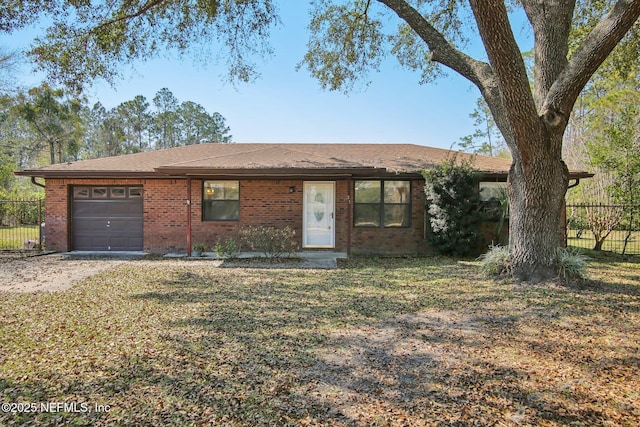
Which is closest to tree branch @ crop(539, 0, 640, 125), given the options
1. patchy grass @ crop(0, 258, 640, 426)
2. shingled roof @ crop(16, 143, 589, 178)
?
patchy grass @ crop(0, 258, 640, 426)

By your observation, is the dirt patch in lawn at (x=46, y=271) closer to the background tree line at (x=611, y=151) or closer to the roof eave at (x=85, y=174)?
the roof eave at (x=85, y=174)

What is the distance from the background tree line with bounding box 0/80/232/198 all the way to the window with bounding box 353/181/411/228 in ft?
91.8

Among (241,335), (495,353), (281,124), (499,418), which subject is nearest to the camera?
(499,418)

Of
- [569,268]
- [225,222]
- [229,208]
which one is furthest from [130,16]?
[569,268]

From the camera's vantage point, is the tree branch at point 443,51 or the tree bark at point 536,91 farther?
the tree branch at point 443,51

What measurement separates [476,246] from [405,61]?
5852mm

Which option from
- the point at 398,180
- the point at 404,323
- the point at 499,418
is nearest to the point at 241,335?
the point at 404,323

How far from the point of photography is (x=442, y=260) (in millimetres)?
10086

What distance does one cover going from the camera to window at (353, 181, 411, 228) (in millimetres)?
11375

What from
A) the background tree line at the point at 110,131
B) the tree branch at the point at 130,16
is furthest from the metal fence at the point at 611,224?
the background tree line at the point at 110,131

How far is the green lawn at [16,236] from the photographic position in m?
12.4

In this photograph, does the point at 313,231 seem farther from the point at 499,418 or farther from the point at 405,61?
the point at 499,418

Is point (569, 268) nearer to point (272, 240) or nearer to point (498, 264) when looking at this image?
point (498, 264)

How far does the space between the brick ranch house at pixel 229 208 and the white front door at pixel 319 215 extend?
1.2 inches
